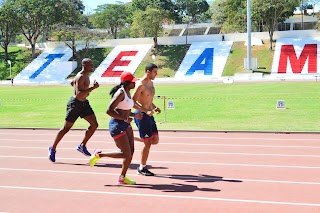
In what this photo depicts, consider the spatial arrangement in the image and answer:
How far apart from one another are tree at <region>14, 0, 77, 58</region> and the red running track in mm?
56636

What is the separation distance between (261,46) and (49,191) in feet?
179

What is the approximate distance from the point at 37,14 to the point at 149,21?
55.9 feet

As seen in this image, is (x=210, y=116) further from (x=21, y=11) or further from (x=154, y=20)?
(x=21, y=11)

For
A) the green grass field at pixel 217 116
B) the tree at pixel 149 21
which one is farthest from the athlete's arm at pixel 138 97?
the tree at pixel 149 21

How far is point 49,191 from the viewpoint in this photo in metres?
6.93

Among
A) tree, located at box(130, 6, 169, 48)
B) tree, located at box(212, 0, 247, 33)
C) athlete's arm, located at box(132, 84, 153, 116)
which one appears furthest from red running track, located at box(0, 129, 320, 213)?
tree, located at box(212, 0, 247, 33)

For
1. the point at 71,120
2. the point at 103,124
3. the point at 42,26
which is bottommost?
the point at 103,124

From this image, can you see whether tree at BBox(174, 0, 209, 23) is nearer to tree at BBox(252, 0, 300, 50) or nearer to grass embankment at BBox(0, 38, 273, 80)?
grass embankment at BBox(0, 38, 273, 80)

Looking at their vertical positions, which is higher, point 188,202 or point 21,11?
point 21,11

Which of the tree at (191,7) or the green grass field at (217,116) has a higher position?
the tree at (191,7)

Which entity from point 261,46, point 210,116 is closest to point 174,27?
point 261,46

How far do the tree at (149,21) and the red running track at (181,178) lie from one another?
5115 cm

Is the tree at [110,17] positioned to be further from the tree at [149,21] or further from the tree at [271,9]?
the tree at [271,9]

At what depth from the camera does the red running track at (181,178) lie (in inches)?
240
